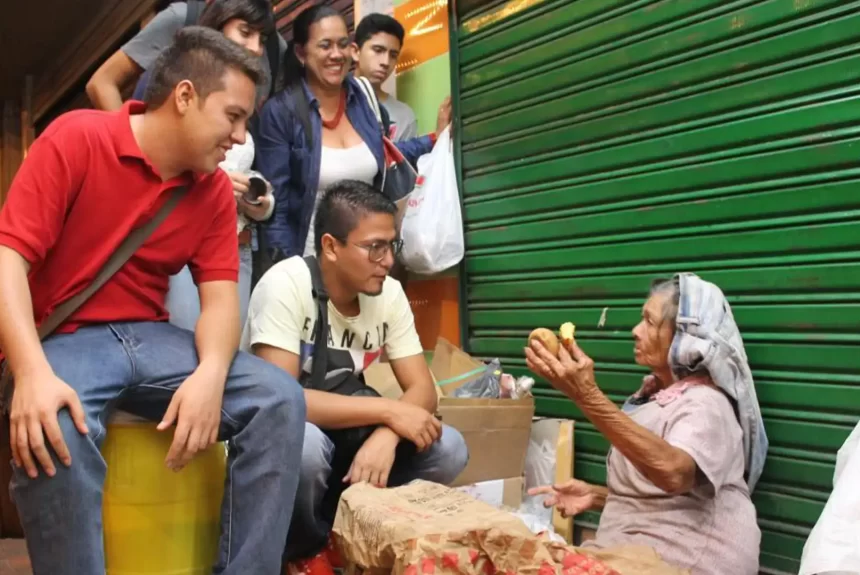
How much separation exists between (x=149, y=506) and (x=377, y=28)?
2.82m

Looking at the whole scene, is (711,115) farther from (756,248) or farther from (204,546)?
(204,546)

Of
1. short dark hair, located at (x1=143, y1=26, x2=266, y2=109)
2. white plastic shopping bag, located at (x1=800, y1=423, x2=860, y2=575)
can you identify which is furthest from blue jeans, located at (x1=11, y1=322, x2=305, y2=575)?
white plastic shopping bag, located at (x1=800, y1=423, x2=860, y2=575)

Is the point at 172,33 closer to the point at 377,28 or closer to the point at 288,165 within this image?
the point at 288,165

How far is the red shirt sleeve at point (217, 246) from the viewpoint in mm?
2182

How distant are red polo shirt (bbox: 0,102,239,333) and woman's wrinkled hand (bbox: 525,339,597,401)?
1.01 metres

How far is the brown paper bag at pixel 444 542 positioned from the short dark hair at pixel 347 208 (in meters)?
1.02

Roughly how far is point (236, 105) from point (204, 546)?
116 centimetres

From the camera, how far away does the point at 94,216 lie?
193cm

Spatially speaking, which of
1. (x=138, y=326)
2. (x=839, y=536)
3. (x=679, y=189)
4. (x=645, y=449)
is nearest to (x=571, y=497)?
(x=645, y=449)

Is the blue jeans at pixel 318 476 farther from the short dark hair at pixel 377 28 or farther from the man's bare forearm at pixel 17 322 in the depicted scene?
the short dark hair at pixel 377 28

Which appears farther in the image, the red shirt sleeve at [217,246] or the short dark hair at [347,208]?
the short dark hair at [347,208]

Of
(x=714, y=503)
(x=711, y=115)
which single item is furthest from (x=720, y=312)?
(x=711, y=115)

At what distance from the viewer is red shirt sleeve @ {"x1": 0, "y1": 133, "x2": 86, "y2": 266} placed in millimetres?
1792

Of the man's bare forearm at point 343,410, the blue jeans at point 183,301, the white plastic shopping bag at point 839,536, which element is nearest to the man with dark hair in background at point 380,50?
the blue jeans at point 183,301
